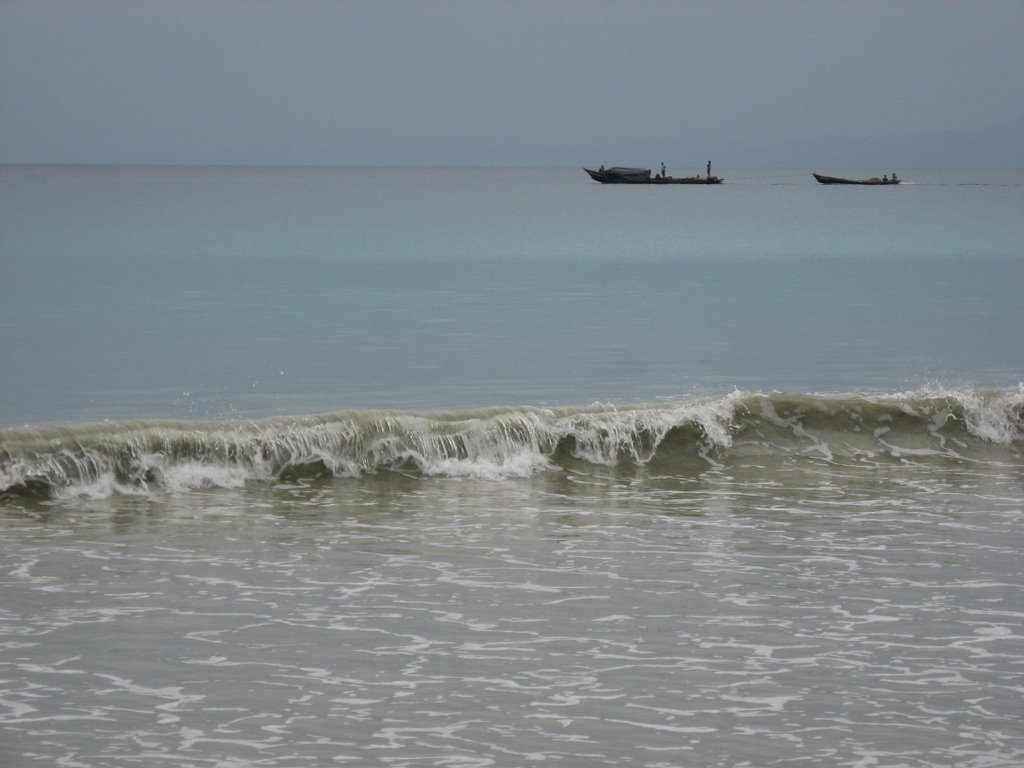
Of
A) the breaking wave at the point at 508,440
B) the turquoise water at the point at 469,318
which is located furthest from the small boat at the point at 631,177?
the breaking wave at the point at 508,440

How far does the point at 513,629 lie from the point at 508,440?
22.7ft

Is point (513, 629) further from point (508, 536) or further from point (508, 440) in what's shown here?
point (508, 440)

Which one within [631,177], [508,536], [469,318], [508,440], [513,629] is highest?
[631,177]

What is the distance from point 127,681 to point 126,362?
14.8m

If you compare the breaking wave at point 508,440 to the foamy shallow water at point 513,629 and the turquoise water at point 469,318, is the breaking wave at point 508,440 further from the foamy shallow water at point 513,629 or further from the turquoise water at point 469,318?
the turquoise water at point 469,318

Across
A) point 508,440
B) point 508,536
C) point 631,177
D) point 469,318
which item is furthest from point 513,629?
point 631,177

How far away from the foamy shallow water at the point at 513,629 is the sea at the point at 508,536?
0.11 feet

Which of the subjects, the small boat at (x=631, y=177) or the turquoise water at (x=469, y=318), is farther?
the small boat at (x=631, y=177)

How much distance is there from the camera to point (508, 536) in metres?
12.8

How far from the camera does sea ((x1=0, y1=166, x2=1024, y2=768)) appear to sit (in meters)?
8.20

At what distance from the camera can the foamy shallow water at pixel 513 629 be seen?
7.95 meters

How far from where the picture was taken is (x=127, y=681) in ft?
28.8

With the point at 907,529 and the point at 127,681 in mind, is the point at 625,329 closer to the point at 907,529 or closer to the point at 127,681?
the point at 907,529

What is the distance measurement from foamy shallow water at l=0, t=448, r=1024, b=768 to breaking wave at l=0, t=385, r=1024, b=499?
0.86 metres
